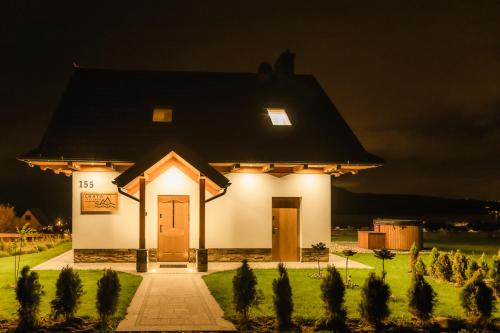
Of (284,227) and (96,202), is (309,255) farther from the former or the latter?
(96,202)

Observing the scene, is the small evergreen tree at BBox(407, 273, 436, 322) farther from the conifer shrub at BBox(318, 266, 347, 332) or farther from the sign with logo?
the sign with logo

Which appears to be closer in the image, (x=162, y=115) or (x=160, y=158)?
(x=160, y=158)

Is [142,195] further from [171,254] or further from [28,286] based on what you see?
[28,286]

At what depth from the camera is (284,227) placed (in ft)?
63.8

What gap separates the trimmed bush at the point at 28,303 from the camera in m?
9.26

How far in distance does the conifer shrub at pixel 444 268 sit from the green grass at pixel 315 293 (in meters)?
0.29

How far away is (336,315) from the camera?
983cm

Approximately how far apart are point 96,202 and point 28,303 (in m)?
9.19

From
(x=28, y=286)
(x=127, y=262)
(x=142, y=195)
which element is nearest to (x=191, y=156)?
(x=142, y=195)

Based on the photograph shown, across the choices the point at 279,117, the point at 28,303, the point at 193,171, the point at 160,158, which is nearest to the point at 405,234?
the point at 279,117

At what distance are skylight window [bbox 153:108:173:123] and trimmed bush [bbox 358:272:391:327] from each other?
11.9 m

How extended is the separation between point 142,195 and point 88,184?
236 cm

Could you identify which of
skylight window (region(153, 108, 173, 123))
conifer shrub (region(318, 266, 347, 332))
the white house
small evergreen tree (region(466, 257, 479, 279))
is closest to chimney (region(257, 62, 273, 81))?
the white house

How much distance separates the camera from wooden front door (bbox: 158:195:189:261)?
1872cm
